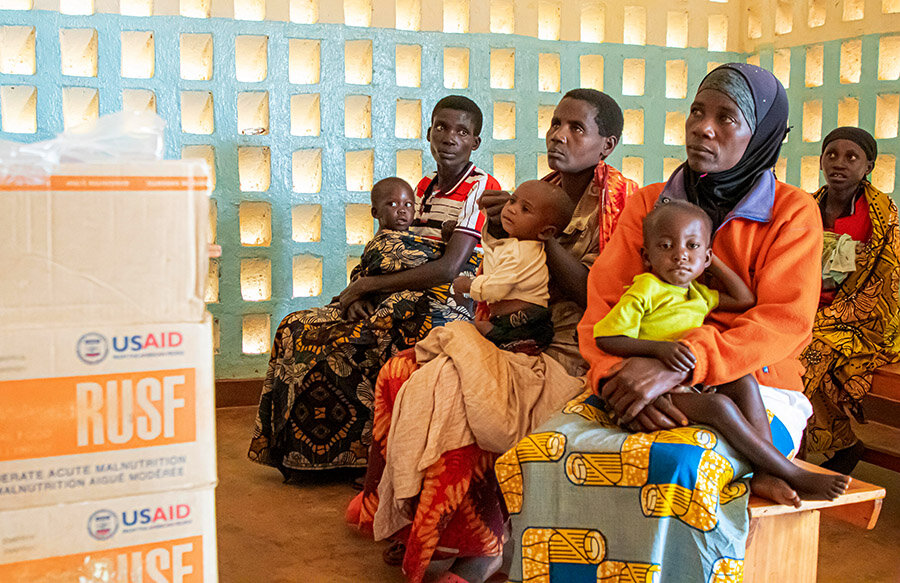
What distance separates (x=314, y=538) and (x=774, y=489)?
1.71 meters

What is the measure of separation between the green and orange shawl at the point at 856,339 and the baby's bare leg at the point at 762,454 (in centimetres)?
172

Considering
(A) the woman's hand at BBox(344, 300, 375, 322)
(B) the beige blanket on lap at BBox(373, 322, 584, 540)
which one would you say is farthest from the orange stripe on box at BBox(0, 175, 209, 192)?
(A) the woman's hand at BBox(344, 300, 375, 322)

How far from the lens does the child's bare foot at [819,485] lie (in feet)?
6.33

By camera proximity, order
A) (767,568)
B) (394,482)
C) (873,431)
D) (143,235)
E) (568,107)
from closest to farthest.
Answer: (143,235)
(767,568)
(394,482)
(568,107)
(873,431)

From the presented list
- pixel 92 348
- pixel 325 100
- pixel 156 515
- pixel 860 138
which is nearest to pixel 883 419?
pixel 860 138

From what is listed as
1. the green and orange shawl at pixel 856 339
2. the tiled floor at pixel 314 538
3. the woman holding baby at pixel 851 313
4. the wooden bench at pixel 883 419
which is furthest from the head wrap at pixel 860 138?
the tiled floor at pixel 314 538

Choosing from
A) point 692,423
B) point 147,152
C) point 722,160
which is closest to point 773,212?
point 722,160

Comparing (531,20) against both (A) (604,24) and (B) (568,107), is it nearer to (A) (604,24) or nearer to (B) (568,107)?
(A) (604,24)

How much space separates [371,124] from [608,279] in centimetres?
252

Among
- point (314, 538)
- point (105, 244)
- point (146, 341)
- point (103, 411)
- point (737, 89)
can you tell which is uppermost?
point (737, 89)

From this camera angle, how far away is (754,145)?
92.2 inches

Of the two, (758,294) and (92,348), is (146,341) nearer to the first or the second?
(92,348)

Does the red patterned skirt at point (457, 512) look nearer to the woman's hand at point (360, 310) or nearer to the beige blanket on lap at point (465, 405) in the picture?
the beige blanket on lap at point (465, 405)

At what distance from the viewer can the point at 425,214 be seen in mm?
3748
